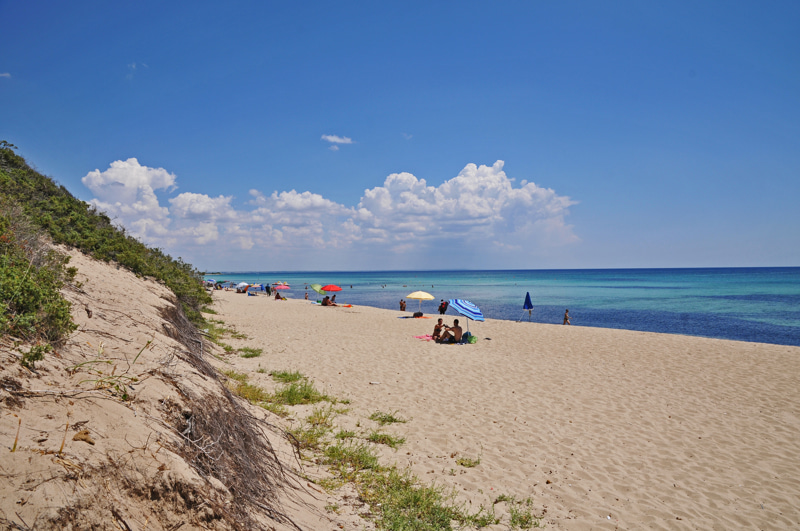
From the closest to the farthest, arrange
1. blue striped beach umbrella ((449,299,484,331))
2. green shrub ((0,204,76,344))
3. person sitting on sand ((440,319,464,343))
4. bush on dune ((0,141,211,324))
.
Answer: green shrub ((0,204,76,344)), bush on dune ((0,141,211,324)), person sitting on sand ((440,319,464,343)), blue striped beach umbrella ((449,299,484,331))

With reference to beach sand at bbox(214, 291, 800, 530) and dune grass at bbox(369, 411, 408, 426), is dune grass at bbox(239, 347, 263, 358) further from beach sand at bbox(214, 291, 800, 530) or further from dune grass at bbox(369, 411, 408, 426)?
dune grass at bbox(369, 411, 408, 426)

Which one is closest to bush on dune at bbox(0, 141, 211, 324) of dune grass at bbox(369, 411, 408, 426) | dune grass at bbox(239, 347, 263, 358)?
dune grass at bbox(239, 347, 263, 358)

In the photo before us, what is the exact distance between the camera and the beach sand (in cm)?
559

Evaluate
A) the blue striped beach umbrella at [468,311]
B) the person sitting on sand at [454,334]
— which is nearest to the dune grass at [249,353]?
the person sitting on sand at [454,334]

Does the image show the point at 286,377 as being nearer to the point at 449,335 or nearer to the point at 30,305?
the point at 30,305

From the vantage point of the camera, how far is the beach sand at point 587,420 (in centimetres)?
559

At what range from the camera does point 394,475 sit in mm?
5586

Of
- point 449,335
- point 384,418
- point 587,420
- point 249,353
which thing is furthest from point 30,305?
point 449,335

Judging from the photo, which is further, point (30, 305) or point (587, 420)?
point (587, 420)

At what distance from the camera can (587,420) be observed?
852 cm

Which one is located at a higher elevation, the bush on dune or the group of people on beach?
the bush on dune

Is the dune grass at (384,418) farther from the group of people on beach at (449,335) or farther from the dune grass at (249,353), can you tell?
the group of people on beach at (449,335)

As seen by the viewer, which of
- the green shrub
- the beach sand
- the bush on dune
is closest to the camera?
the green shrub

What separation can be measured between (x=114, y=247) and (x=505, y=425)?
12261mm
